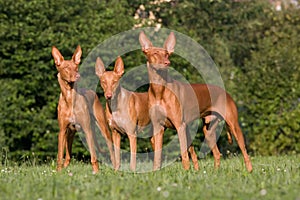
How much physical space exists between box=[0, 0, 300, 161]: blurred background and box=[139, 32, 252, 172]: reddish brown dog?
19.7 ft

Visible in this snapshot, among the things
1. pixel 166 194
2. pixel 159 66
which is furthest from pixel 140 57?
pixel 166 194

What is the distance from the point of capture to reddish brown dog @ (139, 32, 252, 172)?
9641 mm

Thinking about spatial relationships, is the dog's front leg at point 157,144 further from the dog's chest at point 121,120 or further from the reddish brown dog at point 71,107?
the reddish brown dog at point 71,107

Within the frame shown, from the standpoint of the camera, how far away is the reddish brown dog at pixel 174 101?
964 centimetres

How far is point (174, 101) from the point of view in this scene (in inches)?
386

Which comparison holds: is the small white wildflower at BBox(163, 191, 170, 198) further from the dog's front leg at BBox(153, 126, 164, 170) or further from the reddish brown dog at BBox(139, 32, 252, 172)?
the dog's front leg at BBox(153, 126, 164, 170)

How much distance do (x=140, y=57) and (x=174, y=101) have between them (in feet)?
25.9

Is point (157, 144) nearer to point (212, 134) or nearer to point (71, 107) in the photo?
point (71, 107)

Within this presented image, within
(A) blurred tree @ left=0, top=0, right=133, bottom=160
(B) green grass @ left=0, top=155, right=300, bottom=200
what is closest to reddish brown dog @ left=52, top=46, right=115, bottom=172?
(B) green grass @ left=0, top=155, right=300, bottom=200

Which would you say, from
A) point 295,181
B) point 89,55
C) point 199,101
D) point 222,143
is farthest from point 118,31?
point 295,181

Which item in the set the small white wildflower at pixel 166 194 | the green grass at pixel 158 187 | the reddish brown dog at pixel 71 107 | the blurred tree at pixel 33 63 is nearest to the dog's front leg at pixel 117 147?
the reddish brown dog at pixel 71 107

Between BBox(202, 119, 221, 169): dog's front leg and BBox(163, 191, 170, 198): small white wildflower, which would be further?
BBox(202, 119, 221, 169): dog's front leg

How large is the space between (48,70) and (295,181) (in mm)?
10711

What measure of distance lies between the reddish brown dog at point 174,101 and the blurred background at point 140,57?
600 cm
